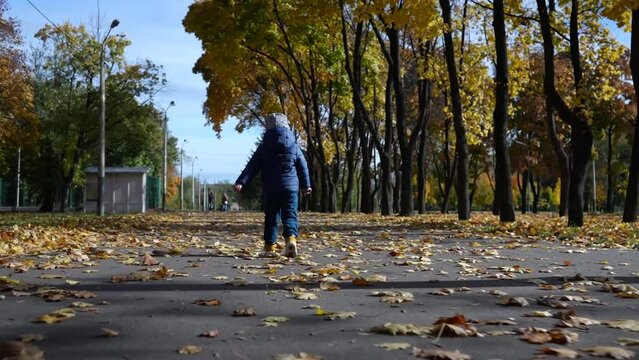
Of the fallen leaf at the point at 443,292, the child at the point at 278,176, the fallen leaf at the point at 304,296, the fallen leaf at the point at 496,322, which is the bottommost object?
the fallen leaf at the point at 496,322

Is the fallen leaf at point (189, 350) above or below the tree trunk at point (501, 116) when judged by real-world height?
below

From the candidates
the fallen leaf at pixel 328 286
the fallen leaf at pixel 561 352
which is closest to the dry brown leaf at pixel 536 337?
the fallen leaf at pixel 561 352

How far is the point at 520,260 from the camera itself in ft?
29.6

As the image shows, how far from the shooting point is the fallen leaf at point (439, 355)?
3683mm

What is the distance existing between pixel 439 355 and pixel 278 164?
230 inches

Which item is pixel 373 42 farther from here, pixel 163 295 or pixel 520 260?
pixel 163 295

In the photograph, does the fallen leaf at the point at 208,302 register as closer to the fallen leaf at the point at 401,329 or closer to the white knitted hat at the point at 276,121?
the fallen leaf at the point at 401,329

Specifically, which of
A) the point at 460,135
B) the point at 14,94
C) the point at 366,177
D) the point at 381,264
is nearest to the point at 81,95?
the point at 14,94

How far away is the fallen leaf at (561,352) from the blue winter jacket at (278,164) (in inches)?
221

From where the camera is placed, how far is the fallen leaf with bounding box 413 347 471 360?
12.1 feet

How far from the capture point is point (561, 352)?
12.7 feet

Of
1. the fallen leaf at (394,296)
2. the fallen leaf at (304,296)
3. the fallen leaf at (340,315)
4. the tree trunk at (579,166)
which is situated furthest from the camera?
the tree trunk at (579,166)

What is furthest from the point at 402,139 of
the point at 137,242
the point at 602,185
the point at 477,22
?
the point at 602,185

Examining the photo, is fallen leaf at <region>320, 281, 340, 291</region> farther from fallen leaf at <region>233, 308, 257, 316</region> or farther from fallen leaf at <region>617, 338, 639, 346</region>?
fallen leaf at <region>617, 338, 639, 346</region>
